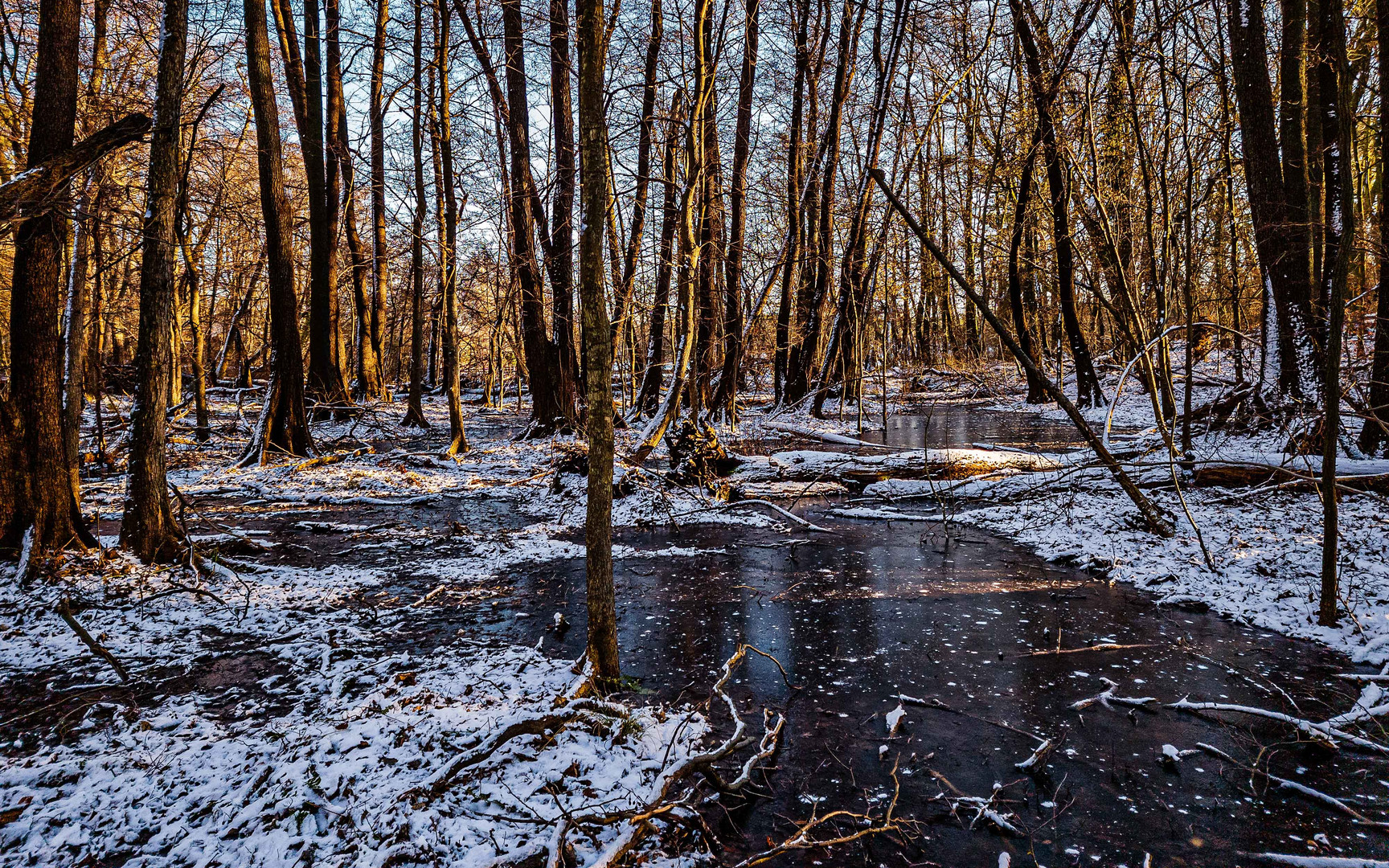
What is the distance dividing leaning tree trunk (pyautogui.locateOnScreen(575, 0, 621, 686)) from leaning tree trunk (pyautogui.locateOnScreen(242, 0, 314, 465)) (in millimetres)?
10213

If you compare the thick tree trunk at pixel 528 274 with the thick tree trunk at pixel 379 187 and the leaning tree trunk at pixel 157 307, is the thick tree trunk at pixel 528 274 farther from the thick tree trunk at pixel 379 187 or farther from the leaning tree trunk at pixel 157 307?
the leaning tree trunk at pixel 157 307

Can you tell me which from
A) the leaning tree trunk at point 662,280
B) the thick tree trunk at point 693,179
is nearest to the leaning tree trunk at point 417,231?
→ the leaning tree trunk at point 662,280

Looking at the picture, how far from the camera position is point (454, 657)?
14.9ft

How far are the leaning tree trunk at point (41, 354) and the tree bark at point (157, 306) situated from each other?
545 mm

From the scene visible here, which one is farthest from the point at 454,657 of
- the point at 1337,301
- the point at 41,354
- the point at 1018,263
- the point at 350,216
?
the point at 350,216

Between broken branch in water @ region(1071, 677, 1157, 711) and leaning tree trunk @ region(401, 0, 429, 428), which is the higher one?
leaning tree trunk @ region(401, 0, 429, 428)

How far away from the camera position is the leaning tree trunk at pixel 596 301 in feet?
11.1

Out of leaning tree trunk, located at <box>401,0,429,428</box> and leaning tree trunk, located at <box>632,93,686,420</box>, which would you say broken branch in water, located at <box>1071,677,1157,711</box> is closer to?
A: leaning tree trunk, located at <box>632,93,686,420</box>

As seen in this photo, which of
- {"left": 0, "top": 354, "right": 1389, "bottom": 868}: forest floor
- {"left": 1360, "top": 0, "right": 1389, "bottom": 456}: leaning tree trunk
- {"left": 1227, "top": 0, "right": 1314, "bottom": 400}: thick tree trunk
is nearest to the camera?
{"left": 0, "top": 354, "right": 1389, "bottom": 868}: forest floor

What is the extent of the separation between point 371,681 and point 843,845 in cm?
292

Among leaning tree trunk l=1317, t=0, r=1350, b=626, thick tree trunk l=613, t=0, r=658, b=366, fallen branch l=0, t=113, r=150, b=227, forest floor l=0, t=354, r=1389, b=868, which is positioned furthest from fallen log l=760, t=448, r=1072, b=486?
fallen branch l=0, t=113, r=150, b=227

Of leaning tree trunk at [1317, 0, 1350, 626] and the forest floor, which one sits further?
leaning tree trunk at [1317, 0, 1350, 626]

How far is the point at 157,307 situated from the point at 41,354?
3.40 feet

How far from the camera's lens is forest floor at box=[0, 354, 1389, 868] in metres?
2.73
